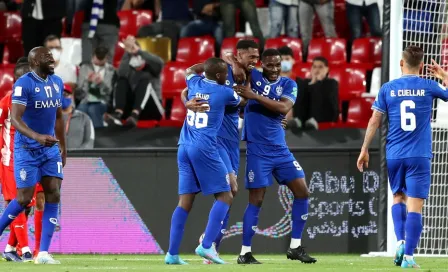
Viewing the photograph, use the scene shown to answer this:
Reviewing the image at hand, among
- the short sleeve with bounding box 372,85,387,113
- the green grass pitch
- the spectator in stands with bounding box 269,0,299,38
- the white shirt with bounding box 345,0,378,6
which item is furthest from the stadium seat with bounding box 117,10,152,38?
the short sleeve with bounding box 372,85,387,113

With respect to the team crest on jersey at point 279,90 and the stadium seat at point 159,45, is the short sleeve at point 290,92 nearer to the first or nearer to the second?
the team crest on jersey at point 279,90

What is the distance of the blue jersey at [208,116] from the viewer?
9.50 m

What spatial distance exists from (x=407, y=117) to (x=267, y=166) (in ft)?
5.02

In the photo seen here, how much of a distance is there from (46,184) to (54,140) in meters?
0.55

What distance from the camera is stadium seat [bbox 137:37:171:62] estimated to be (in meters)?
16.8

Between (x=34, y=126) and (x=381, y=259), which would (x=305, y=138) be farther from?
(x=34, y=126)

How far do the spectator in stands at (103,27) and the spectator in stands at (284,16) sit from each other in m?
2.48

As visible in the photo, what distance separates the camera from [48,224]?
975cm

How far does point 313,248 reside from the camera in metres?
12.6

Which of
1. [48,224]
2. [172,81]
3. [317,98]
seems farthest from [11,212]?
[172,81]

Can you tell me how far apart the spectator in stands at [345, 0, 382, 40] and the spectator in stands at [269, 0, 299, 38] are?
813 millimetres

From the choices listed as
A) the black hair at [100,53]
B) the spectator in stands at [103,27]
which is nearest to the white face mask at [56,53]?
the black hair at [100,53]

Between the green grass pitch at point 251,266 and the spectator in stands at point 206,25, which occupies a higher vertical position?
the spectator in stands at point 206,25

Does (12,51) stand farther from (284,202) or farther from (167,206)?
(284,202)
